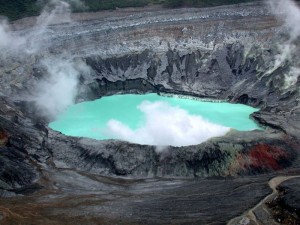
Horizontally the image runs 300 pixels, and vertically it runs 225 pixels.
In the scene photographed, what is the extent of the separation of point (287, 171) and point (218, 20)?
46.5m

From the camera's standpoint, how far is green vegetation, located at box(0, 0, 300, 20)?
10144 cm

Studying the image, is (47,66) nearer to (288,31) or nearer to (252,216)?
(288,31)

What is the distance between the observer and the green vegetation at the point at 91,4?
101 m

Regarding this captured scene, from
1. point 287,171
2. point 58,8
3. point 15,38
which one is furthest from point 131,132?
point 58,8

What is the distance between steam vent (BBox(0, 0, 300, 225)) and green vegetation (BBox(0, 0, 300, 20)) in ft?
0.67

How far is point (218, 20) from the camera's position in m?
102

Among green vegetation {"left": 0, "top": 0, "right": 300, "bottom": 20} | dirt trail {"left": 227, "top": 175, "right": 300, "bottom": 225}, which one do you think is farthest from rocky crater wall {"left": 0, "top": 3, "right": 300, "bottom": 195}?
dirt trail {"left": 227, "top": 175, "right": 300, "bottom": 225}

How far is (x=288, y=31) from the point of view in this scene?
9538 cm

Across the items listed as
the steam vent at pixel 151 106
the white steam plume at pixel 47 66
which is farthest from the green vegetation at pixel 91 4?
the white steam plume at pixel 47 66

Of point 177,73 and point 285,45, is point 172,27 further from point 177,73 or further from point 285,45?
point 285,45

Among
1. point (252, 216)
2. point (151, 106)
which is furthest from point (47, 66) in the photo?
point (252, 216)

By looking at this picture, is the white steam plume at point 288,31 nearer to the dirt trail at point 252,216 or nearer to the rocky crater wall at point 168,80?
the rocky crater wall at point 168,80

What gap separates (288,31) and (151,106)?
28457 mm

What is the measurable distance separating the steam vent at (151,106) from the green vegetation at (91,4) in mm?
203
